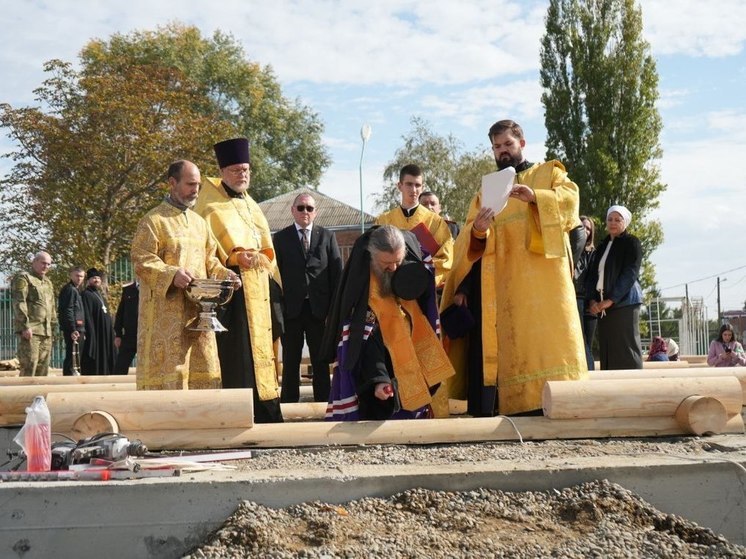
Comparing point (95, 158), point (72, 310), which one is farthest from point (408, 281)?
point (95, 158)

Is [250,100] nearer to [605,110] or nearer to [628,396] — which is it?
[605,110]

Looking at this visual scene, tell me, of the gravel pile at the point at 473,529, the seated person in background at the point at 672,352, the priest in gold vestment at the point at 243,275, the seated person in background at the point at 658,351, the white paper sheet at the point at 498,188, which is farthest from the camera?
the seated person in background at the point at 672,352

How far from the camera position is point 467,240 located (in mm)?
7410

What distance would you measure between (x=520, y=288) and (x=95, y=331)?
393 inches

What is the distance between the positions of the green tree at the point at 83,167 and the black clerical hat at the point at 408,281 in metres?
18.6

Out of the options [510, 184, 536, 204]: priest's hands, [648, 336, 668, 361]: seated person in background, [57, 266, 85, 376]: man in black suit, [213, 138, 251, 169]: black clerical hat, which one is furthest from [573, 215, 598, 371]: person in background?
[57, 266, 85, 376]: man in black suit

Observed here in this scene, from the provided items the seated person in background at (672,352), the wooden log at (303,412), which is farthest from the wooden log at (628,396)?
the seated person in background at (672,352)

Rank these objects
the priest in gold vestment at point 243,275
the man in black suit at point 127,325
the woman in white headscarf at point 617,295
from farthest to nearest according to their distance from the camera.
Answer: the man in black suit at point 127,325
the woman in white headscarf at point 617,295
the priest in gold vestment at point 243,275

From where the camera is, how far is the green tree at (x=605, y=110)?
90.4ft

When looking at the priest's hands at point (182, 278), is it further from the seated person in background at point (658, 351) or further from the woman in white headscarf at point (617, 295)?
the seated person in background at point (658, 351)

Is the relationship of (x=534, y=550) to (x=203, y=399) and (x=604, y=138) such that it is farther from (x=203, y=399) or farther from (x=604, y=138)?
(x=604, y=138)

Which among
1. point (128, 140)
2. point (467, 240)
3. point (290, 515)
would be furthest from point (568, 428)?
point (128, 140)

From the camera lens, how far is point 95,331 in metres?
15.5

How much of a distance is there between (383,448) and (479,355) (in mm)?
1598
